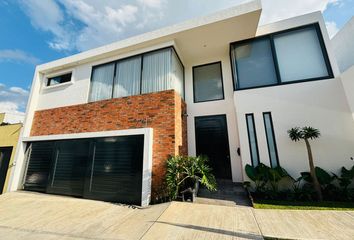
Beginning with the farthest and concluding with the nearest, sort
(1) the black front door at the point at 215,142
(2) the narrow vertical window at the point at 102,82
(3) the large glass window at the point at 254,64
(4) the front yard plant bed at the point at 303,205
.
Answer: (2) the narrow vertical window at the point at 102,82 < (1) the black front door at the point at 215,142 < (3) the large glass window at the point at 254,64 < (4) the front yard plant bed at the point at 303,205

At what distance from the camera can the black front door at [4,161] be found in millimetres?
7523

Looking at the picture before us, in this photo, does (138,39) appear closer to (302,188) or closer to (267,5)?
(267,5)

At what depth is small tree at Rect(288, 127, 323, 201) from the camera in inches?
163

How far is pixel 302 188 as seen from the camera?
4.49 metres

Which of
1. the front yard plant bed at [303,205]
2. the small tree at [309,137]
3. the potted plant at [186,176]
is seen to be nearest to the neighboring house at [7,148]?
the potted plant at [186,176]

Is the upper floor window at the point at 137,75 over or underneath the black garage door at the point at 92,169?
over

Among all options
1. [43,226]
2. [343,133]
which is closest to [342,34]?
[343,133]

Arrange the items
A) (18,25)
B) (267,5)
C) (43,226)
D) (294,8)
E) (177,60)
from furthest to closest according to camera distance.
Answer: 1. (18,25)
2. (177,60)
3. (294,8)
4. (267,5)
5. (43,226)

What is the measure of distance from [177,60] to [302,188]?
21.8 feet

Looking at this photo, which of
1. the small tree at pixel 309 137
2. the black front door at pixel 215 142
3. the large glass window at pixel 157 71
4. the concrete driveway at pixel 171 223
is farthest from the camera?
the black front door at pixel 215 142

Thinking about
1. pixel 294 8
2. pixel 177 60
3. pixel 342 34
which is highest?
pixel 342 34

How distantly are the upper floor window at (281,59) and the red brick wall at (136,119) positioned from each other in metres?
3.03

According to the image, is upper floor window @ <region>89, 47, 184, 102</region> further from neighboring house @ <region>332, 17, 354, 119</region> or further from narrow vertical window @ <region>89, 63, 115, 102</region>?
neighboring house @ <region>332, 17, 354, 119</region>

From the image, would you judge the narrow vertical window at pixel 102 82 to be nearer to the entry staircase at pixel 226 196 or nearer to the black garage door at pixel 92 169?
the black garage door at pixel 92 169
